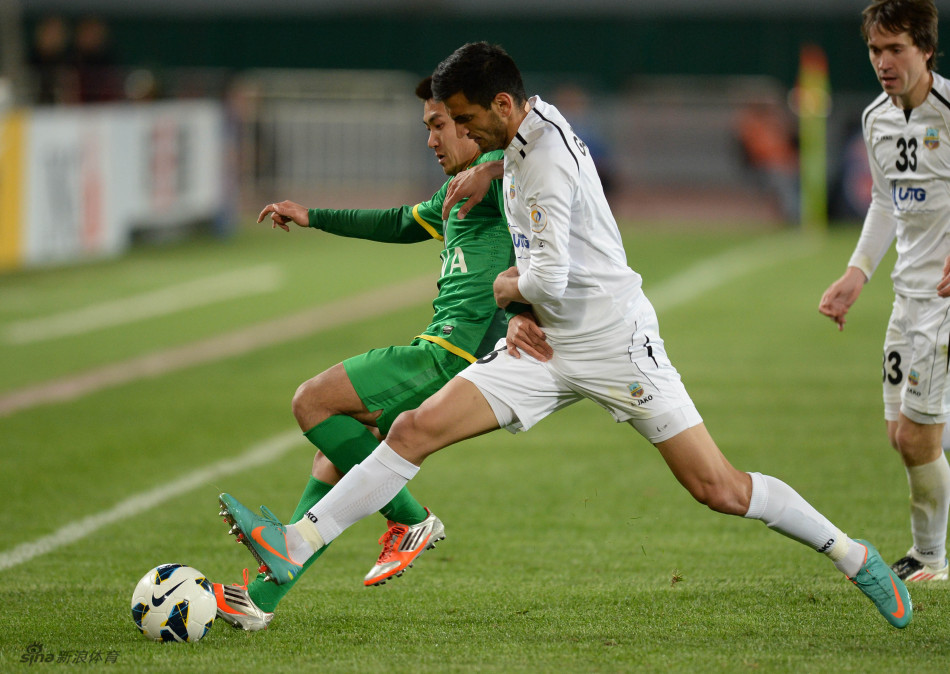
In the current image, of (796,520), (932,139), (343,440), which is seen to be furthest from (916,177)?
(343,440)

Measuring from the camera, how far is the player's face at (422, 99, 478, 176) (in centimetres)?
534

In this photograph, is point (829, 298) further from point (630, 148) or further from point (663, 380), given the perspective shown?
point (630, 148)

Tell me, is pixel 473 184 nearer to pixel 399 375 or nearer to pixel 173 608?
pixel 399 375

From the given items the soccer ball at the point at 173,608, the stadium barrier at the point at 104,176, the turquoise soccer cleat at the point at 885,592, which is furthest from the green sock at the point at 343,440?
the stadium barrier at the point at 104,176

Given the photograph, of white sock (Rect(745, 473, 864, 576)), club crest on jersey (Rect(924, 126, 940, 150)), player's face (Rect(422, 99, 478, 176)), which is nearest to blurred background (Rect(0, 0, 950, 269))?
player's face (Rect(422, 99, 478, 176))

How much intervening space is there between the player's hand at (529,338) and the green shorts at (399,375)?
521mm

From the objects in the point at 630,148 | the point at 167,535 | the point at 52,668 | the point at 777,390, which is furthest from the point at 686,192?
the point at 52,668

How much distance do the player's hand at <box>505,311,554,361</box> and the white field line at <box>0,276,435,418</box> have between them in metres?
5.93

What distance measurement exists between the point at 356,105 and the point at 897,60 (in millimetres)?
23516

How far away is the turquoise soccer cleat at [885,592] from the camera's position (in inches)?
188

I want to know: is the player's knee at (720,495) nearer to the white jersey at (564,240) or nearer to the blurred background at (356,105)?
the white jersey at (564,240)

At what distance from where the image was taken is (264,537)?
4.65m

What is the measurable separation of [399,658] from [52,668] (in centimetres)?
113

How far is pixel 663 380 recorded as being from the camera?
4797mm
